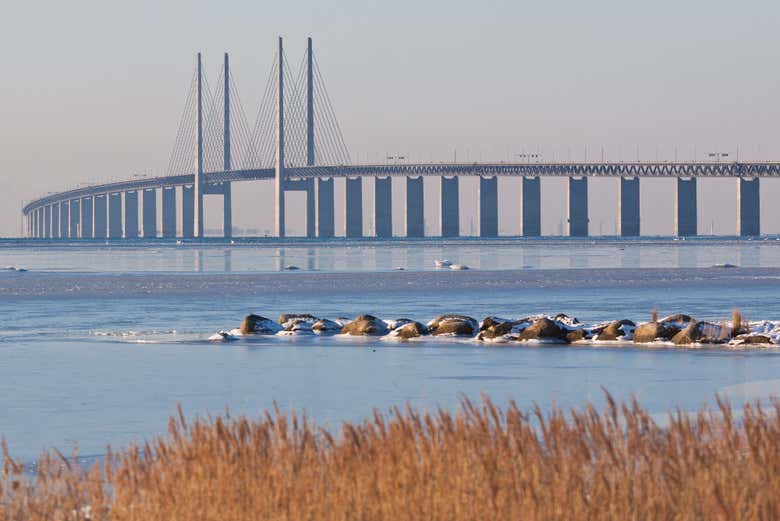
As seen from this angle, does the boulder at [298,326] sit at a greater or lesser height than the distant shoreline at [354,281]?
greater

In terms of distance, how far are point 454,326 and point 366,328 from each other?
1507 mm

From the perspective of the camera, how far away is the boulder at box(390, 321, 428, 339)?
2225 cm

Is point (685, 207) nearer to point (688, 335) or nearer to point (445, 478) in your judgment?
point (688, 335)

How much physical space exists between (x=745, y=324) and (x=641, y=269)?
39311 millimetres

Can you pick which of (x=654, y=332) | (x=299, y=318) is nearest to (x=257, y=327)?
(x=299, y=318)

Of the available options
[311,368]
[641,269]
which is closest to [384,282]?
[641,269]

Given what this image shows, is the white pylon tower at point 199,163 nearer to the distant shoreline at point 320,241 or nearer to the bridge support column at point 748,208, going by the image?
the distant shoreline at point 320,241

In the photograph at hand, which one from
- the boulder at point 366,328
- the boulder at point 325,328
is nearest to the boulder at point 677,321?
the boulder at point 366,328

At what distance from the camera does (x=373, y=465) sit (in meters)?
6.36

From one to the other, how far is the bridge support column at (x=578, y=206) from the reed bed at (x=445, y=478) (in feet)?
488

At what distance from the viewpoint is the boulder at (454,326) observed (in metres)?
22.4

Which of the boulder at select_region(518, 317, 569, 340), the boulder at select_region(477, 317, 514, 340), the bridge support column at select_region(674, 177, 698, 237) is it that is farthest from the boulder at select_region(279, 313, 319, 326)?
the bridge support column at select_region(674, 177, 698, 237)

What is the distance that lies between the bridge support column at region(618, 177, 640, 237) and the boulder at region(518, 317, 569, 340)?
441ft

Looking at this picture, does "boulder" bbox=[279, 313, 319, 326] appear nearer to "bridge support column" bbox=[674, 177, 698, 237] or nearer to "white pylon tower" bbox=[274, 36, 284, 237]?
"white pylon tower" bbox=[274, 36, 284, 237]
